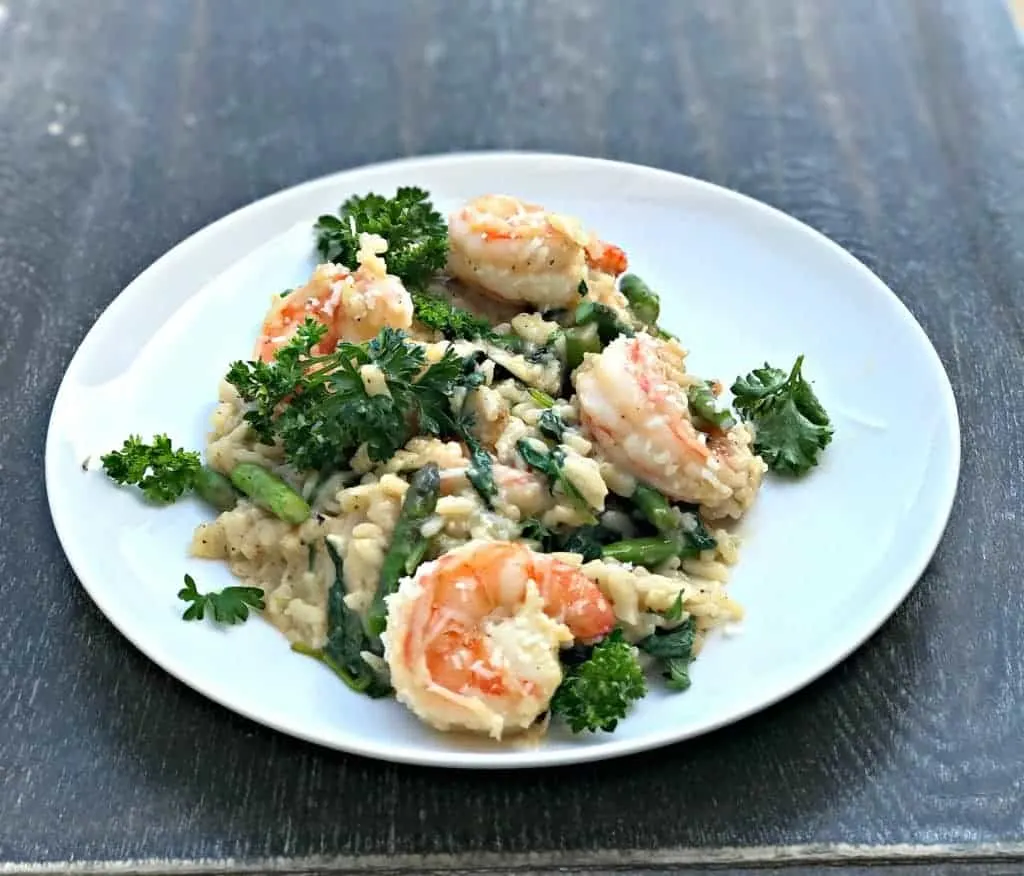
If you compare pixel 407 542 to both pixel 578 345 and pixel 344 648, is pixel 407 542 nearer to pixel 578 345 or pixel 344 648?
pixel 344 648

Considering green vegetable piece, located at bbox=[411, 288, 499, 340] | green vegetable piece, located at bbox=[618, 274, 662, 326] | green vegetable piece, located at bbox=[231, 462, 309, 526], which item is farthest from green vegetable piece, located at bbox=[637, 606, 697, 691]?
green vegetable piece, located at bbox=[618, 274, 662, 326]

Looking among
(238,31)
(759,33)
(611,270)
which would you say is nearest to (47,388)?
(611,270)

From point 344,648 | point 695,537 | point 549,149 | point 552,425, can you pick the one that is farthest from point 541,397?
point 549,149

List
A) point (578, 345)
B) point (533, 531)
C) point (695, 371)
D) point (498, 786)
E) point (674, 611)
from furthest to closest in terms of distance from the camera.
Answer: point (695, 371), point (578, 345), point (533, 531), point (674, 611), point (498, 786)

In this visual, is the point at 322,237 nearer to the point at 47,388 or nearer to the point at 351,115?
the point at 47,388

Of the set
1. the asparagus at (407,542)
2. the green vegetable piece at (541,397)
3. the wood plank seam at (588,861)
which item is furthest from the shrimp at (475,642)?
the green vegetable piece at (541,397)

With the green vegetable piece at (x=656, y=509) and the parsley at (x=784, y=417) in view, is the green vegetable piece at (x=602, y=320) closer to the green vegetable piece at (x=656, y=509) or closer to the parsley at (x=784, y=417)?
the parsley at (x=784, y=417)
